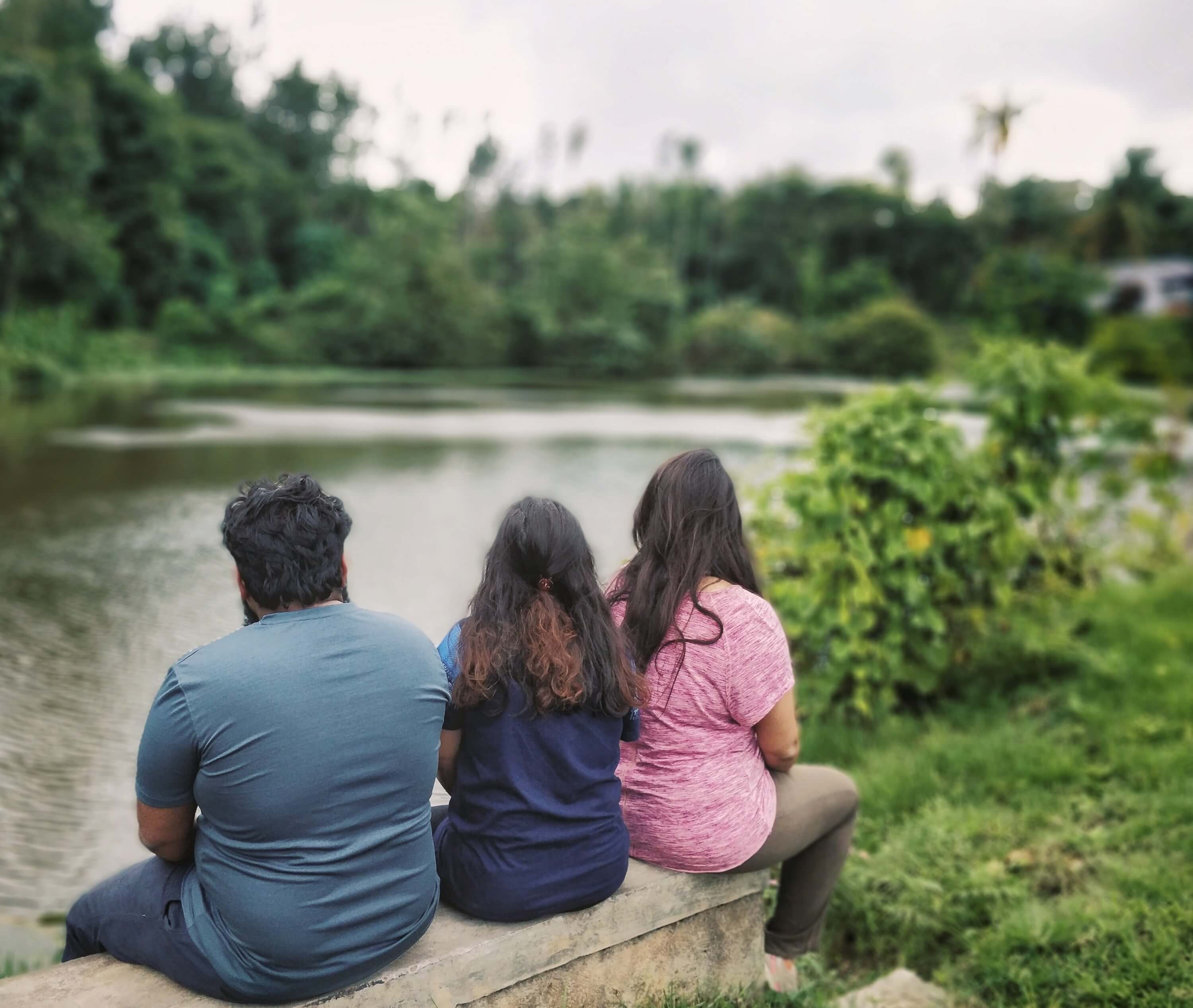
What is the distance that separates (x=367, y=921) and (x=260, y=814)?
281 millimetres

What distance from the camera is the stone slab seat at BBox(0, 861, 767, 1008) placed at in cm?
198

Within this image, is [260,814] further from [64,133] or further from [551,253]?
[551,253]

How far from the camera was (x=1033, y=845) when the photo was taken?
3.61m

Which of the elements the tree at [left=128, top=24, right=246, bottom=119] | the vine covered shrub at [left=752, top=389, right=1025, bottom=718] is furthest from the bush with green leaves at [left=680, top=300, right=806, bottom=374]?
the vine covered shrub at [left=752, top=389, right=1025, bottom=718]

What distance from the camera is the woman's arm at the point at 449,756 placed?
227cm

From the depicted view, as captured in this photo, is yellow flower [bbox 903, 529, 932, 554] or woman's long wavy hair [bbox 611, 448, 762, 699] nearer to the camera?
woman's long wavy hair [bbox 611, 448, 762, 699]

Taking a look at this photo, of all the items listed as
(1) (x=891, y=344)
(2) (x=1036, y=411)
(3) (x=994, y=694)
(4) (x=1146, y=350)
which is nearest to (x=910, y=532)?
(3) (x=994, y=694)

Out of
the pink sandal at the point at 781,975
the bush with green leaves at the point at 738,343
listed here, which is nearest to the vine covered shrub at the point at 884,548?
the pink sandal at the point at 781,975

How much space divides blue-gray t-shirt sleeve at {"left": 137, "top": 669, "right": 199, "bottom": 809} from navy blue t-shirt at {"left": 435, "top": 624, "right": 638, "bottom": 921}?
1.71ft

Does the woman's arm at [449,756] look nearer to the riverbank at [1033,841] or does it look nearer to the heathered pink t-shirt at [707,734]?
the heathered pink t-shirt at [707,734]

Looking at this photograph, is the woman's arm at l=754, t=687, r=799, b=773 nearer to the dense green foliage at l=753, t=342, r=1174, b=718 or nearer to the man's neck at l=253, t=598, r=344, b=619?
the man's neck at l=253, t=598, r=344, b=619

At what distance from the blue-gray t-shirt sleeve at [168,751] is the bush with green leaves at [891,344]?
4813 centimetres

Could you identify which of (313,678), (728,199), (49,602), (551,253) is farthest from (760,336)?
(313,678)

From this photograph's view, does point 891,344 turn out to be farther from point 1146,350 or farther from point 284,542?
point 284,542
